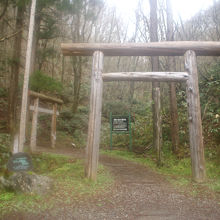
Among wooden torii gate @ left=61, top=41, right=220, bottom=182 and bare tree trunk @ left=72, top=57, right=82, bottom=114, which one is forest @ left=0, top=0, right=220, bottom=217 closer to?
bare tree trunk @ left=72, top=57, right=82, bottom=114

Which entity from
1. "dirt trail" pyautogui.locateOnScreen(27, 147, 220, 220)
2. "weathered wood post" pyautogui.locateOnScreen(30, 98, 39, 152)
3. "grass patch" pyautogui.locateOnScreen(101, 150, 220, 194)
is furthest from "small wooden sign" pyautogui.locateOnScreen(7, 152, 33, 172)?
"weathered wood post" pyautogui.locateOnScreen(30, 98, 39, 152)

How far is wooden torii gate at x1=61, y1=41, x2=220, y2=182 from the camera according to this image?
16.2 ft

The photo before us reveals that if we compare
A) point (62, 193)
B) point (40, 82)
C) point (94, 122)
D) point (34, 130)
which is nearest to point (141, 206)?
point (62, 193)

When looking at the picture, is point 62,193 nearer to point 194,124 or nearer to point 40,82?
point 194,124

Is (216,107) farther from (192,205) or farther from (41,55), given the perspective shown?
(41,55)

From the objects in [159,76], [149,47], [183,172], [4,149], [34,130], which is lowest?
[183,172]

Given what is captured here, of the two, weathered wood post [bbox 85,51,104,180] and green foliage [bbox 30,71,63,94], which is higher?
green foliage [bbox 30,71,63,94]

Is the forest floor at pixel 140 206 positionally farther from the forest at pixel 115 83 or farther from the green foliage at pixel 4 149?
the green foliage at pixel 4 149

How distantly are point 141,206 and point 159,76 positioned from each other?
3.43 m

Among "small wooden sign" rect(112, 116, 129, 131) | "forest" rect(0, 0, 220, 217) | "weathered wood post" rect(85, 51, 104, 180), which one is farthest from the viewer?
"small wooden sign" rect(112, 116, 129, 131)

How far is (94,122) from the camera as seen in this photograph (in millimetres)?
4957

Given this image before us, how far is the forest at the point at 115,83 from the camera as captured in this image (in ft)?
26.3

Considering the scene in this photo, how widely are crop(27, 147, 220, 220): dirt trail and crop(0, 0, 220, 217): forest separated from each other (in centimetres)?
125

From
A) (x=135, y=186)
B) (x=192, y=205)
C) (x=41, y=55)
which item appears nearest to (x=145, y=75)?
(x=135, y=186)
